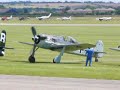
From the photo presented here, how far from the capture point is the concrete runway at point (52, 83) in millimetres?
21234

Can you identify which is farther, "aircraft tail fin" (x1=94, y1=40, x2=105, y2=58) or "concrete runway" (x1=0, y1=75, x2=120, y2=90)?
"aircraft tail fin" (x1=94, y1=40, x2=105, y2=58)

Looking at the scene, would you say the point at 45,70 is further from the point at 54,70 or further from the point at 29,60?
the point at 29,60

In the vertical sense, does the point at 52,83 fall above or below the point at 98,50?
above

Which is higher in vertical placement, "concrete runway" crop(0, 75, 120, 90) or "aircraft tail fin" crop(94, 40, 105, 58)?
"concrete runway" crop(0, 75, 120, 90)

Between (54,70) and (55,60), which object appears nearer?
(54,70)

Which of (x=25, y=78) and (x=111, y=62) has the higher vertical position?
(x=25, y=78)

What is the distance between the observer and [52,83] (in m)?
22.5

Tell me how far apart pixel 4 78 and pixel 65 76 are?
9.53ft

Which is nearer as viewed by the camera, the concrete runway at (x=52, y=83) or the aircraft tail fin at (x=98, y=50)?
the concrete runway at (x=52, y=83)

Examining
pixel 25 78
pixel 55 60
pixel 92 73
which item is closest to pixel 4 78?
pixel 25 78

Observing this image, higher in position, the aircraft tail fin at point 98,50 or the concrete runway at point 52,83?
the concrete runway at point 52,83

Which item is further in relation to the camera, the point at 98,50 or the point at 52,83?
the point at 98,50

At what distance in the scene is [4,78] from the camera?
2406cm

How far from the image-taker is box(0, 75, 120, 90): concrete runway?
69.7ft
